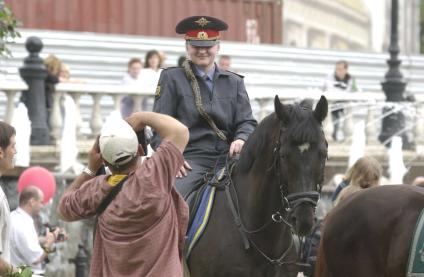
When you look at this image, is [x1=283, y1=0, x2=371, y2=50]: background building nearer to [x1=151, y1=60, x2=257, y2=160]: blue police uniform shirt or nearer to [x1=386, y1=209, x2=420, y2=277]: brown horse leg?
[x1=151, y1=60, x2=257, y2=160]: blue police uniform shirt

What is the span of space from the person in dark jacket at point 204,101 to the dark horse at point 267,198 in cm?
49

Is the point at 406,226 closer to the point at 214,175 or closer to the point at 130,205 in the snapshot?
the point at 214,175

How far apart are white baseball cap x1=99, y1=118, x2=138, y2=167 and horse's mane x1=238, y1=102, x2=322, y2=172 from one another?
1.75 m

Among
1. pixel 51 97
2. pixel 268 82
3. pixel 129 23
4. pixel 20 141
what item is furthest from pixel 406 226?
pixel 129 23

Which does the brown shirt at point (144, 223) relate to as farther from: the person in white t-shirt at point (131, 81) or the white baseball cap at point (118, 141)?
the person in white t-shirt at point (131, 81)

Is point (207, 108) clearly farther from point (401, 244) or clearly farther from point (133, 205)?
point (133, 205)

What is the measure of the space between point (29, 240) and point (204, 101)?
3456mm

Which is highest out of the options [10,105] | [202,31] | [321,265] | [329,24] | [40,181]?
[329,24]

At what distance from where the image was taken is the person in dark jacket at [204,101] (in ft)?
34.3

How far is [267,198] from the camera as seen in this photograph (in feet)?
32.0

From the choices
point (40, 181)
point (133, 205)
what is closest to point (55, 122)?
point (40, 181)

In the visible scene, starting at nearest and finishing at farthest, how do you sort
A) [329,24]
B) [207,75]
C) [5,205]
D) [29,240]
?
[5,205]
[207,75]
[29,240]
[329,24]

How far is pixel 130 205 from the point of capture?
7586mm

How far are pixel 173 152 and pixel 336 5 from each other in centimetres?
3432
